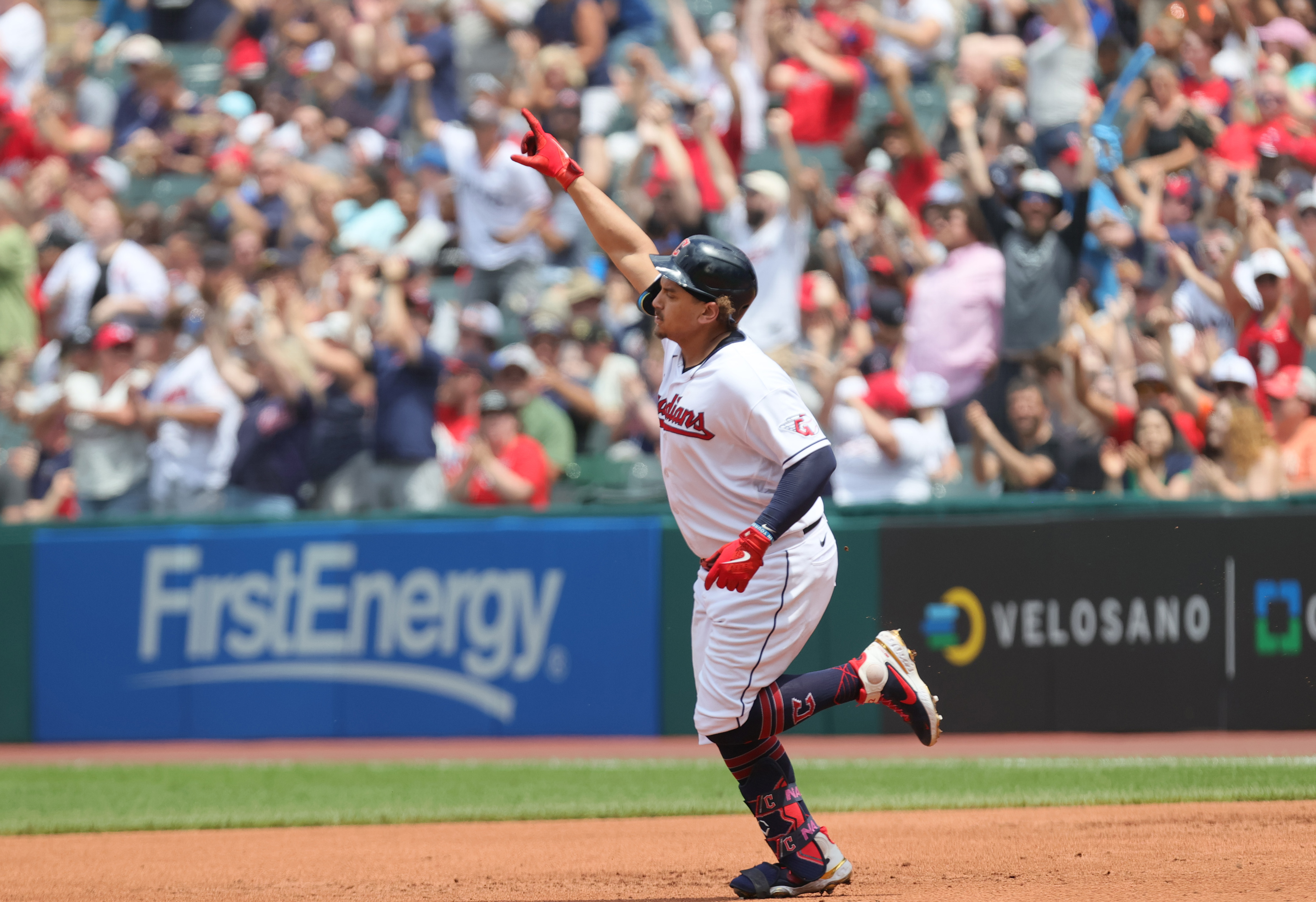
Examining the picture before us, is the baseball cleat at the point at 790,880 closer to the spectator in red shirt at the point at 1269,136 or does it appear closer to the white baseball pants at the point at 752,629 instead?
the white baseball pants at the point at 752,629

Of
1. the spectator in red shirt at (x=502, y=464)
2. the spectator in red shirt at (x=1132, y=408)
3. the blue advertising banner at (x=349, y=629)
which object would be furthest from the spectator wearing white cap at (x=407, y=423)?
the spectator in red shirt at (x=1132, y=408)

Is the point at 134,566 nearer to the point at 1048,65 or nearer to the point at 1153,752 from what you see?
the point at 1153,752

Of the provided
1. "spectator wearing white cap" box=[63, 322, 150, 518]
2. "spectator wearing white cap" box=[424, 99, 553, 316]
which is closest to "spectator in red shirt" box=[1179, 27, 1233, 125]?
"spectator wearing white cap" box=[424, 99, 553, 316]

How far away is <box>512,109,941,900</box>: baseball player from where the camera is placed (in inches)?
194

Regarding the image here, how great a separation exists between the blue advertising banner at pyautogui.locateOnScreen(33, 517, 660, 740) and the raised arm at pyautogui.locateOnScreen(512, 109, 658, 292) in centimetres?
479

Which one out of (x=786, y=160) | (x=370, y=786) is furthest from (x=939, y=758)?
(x=786, y=160)

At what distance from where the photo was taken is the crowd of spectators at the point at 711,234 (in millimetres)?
9891

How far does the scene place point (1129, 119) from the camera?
38.0ft

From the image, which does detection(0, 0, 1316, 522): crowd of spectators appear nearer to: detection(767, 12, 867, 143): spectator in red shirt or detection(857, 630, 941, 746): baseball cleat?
detection(767, 12, 867, 143): spectator in red shirt

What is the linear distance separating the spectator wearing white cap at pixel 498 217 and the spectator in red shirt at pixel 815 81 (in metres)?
2.12

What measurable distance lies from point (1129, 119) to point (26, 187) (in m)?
9.75

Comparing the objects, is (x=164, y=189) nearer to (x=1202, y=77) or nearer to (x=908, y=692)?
(x=1202, y=77)

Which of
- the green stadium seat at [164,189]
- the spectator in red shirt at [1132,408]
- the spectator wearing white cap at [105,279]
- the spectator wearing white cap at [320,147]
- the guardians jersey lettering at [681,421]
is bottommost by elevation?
the spectator in red shirt at [1132,408]

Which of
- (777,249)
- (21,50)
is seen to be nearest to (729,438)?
(777,249)
